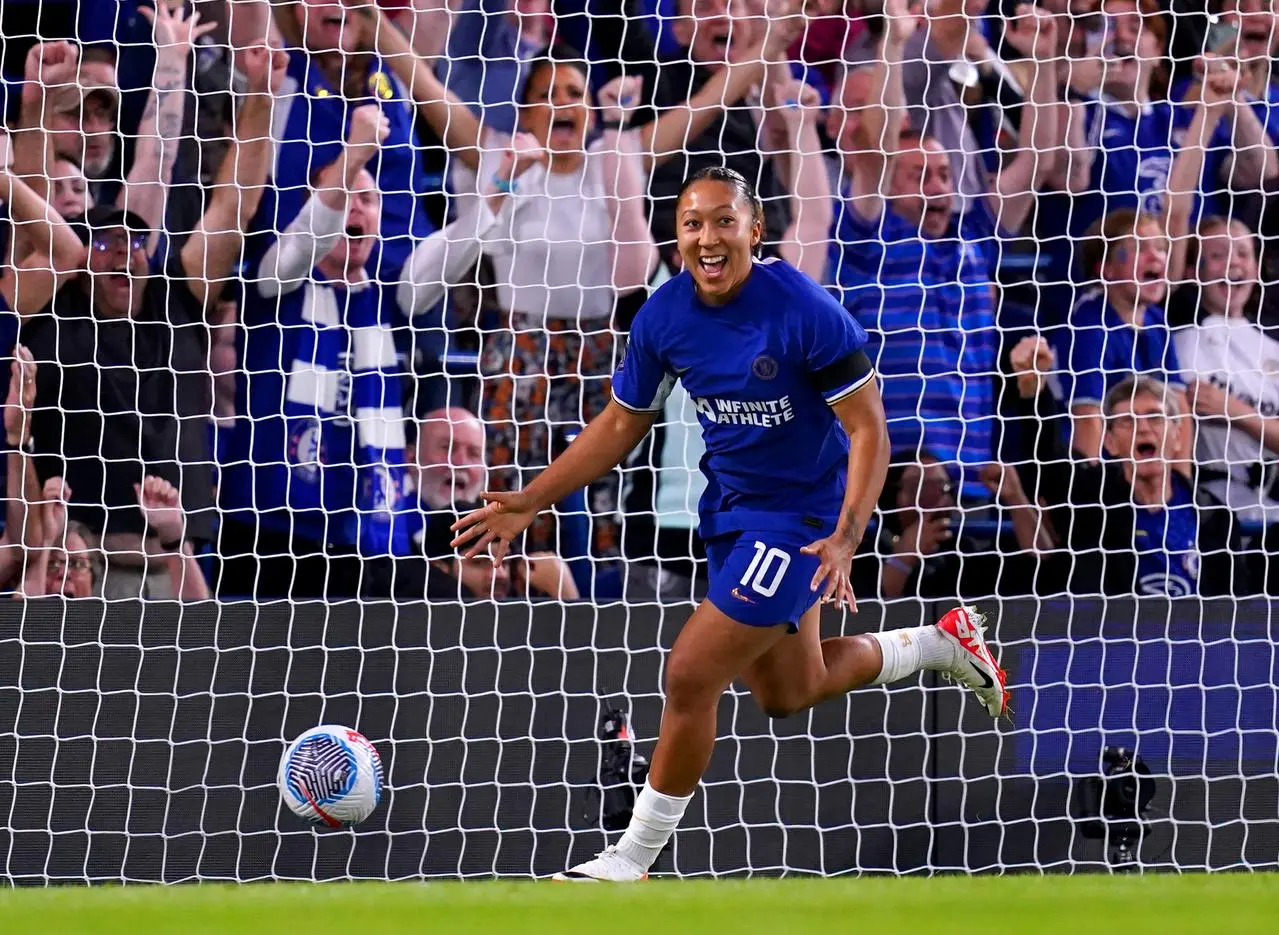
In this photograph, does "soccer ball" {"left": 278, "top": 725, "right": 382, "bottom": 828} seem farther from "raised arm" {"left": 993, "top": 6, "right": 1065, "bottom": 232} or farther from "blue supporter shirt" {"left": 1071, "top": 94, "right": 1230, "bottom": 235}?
"blue supporter shirt" {"left": 1071, "top": 94, "right": 1230, "bottom": 235}

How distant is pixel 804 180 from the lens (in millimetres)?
6102

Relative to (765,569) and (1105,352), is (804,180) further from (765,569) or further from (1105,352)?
(765,569)

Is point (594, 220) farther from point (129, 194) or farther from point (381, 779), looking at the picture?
point (381, 779)

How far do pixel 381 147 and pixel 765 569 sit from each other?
2794mm

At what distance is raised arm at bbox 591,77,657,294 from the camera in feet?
19.9

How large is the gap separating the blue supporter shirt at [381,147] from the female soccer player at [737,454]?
2.11m

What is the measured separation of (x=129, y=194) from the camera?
598 cm

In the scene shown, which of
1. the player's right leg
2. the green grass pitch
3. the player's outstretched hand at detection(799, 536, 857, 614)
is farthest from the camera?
the player's right leg

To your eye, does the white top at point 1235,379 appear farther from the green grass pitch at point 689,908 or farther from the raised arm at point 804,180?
the green grass pitch at point 689,908

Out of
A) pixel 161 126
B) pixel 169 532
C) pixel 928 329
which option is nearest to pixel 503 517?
pixel 169 532

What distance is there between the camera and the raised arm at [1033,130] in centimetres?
621

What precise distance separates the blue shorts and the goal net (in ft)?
5.30

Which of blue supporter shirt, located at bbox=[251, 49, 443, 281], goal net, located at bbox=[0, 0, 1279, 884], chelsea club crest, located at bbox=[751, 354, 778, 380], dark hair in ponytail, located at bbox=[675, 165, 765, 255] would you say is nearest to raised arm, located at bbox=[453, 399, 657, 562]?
chelsea club crest, located at bbox=[751, 354, 778, 380]

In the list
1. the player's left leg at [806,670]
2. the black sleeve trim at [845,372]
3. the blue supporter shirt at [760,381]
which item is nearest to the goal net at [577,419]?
the player's left leg at [806,670]
